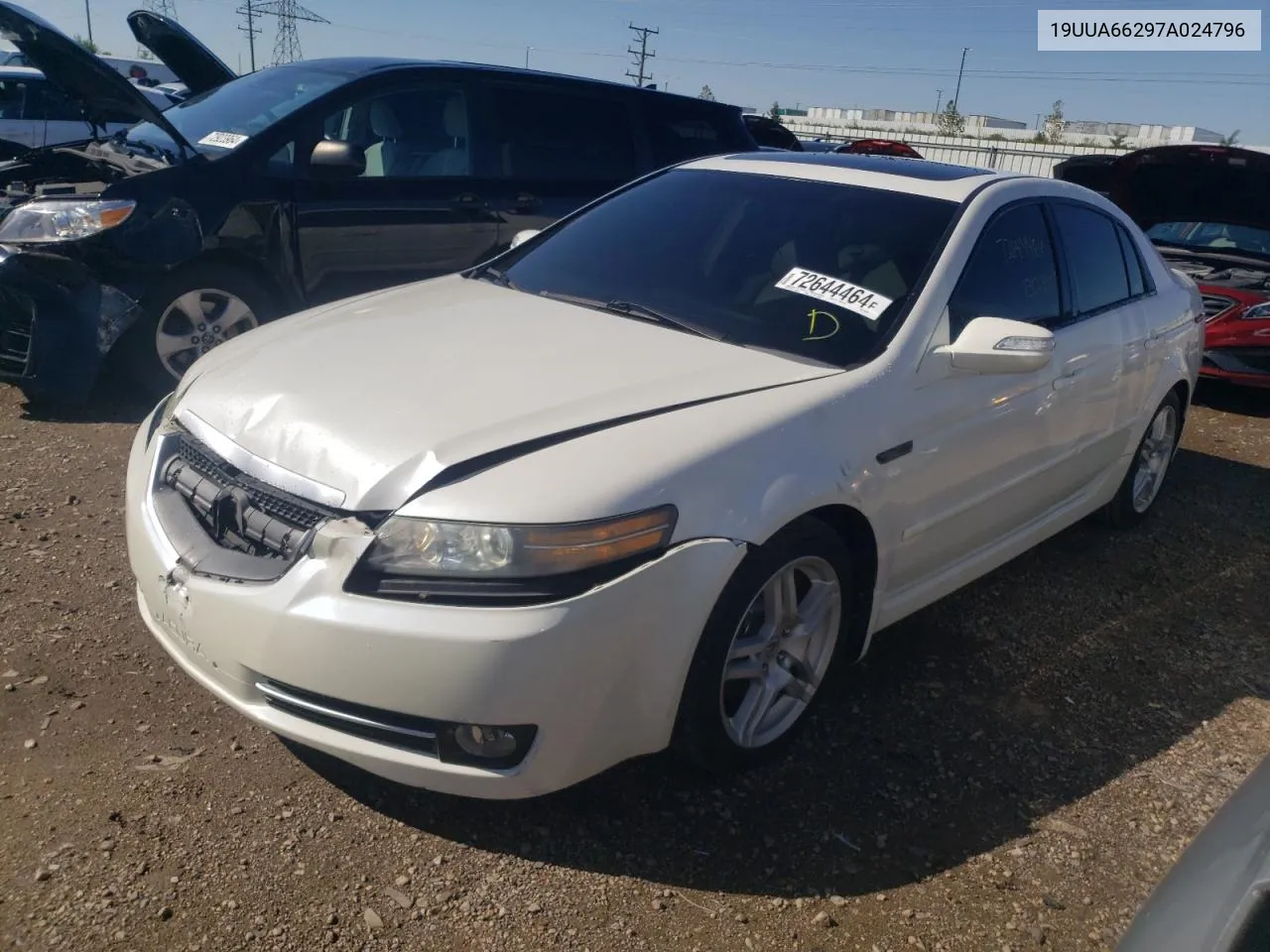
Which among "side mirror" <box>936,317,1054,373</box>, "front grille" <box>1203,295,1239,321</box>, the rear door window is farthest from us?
"front grille" <box>1203,295,1239,321</box>

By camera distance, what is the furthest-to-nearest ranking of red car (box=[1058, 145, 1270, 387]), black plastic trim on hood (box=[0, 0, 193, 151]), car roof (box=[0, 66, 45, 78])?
car roof (box=[0, 66, 45, 78]) → red car (box=[1058, 145, 1270, 387]) → black plastic trim on hood (box=[0, 0, 193, 151])

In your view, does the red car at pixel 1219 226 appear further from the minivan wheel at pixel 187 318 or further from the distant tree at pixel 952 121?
the distant tree at pixel 952 121

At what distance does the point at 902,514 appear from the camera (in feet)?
9.75

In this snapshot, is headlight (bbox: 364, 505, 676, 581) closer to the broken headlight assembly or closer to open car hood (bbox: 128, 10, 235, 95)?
the broken headlight assembly

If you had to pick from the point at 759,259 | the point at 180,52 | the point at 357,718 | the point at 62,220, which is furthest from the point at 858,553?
the point at 180,52

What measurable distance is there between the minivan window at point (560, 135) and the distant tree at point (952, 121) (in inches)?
2330

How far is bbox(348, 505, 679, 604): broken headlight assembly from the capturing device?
7.12ft

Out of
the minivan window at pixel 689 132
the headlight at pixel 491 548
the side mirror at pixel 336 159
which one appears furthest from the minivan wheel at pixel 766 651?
the minivan window at pixel 689 132

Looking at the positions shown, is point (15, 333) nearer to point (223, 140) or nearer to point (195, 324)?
point (195, 324)

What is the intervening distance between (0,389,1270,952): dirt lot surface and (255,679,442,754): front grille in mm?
326

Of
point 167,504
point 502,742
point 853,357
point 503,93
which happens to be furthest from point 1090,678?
point 503,93

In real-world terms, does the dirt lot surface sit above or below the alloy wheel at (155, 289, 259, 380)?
below

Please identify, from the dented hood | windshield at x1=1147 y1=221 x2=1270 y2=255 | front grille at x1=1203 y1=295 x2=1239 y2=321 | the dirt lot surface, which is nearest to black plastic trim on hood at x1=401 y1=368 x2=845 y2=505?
the dented hood

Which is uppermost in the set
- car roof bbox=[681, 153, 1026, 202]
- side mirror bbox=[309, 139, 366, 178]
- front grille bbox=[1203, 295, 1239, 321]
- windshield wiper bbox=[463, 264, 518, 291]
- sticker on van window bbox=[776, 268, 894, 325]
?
car roof bbox=[681, 153, 1026, 202]
